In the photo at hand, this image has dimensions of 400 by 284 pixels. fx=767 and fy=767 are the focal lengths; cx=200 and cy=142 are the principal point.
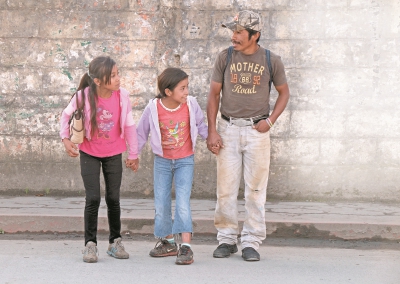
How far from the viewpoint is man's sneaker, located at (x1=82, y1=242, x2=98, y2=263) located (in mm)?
5566

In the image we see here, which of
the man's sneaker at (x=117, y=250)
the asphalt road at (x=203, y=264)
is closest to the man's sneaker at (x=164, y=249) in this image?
the asphalt road at (x=203, y=264)

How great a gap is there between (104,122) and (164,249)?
42.5 inches

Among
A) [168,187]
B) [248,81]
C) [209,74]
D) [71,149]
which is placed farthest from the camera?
[209,74]

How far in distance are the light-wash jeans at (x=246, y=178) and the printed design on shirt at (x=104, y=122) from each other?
875 mm

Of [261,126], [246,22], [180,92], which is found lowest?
[261,126]

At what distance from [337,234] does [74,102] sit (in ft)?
8.79

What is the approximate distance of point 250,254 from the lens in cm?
572

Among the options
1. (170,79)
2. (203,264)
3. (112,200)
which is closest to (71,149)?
(112,200)

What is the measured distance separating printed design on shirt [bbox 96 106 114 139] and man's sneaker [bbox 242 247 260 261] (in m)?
1.34

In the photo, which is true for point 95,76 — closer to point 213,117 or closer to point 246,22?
point 213,117

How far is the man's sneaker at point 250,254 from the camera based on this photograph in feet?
18.7

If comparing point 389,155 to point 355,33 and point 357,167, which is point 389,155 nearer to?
point 357,167

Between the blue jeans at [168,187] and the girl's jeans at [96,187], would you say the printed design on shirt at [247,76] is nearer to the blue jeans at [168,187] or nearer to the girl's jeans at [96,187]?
the blue jeans at [168,187]

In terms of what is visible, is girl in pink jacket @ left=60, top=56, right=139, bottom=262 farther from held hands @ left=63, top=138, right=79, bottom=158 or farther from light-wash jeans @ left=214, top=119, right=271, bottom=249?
light-wash jeans @ left=214, top=119, right=271, bottom=249
